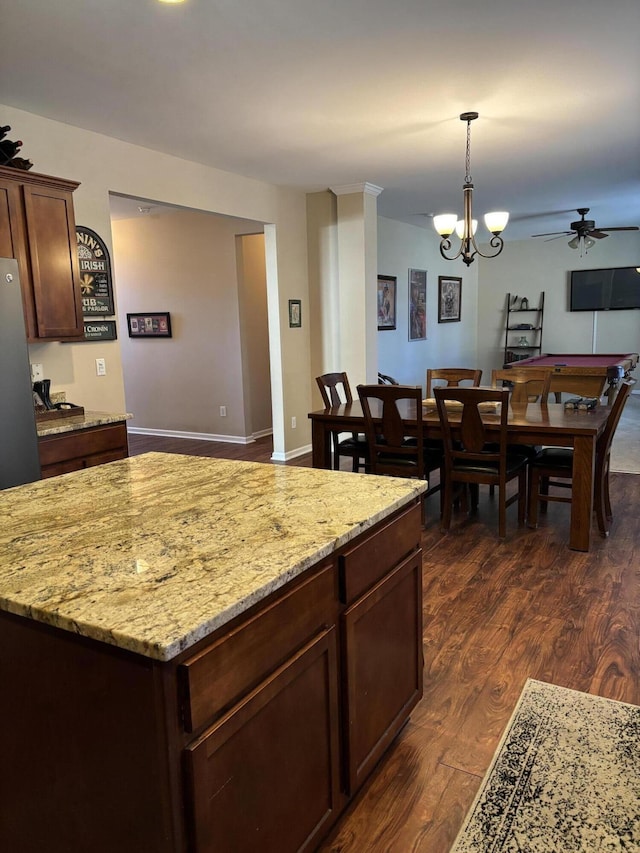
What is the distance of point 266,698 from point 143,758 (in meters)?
0.26

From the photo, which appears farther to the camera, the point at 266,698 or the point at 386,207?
the point at 386,207

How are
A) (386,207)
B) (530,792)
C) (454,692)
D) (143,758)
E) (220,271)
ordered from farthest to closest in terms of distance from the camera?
1. (386,207)
2. (220,271)
3. (454,692)
4. (530,792)
5. (143,758)

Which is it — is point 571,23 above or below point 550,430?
above

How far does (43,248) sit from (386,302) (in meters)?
5.47

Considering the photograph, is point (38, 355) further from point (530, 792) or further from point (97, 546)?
point (530, 792)

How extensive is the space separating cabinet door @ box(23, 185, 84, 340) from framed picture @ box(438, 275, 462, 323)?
283 inches

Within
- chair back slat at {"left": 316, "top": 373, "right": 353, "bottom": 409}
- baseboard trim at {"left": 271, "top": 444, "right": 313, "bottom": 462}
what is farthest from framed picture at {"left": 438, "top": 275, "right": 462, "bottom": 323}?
chair back slat at {"left": 316, "top": 373, "right": 353, "bottom": 409}

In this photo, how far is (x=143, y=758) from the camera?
3.39ft

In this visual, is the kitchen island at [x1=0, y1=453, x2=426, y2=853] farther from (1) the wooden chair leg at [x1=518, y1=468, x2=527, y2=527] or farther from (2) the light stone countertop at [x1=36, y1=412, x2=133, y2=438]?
(1) the wooden chair leg at [x1=518, y1=468, x2=527, y2=527]

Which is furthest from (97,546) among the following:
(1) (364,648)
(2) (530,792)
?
(2) (530,792)

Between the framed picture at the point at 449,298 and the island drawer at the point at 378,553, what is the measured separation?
8.45 metres

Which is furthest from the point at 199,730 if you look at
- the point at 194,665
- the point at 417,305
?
the point at 417,305

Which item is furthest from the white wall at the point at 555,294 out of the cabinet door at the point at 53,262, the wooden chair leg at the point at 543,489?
the cabinet door at the point at 53,262

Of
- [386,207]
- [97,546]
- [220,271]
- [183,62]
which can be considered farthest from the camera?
[386,207]
